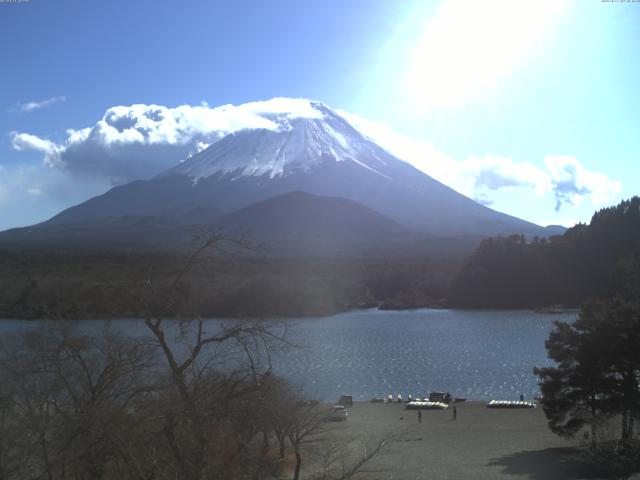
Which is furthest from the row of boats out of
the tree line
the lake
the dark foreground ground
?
the tree line

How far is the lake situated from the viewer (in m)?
21.8

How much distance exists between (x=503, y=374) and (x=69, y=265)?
16871 mm

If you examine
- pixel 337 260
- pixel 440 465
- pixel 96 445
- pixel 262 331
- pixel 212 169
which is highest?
pixel 212 169

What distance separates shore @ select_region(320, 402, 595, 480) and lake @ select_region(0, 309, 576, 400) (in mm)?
1711

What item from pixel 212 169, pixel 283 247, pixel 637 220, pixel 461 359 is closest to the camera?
pixel 461 359

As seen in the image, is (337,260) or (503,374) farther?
(337,260)

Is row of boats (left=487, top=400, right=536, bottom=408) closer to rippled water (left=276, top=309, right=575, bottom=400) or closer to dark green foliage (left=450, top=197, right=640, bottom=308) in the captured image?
rippled water (left=276, top=309, right=575, bottom=400)

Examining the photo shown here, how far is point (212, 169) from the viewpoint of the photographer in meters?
98.6

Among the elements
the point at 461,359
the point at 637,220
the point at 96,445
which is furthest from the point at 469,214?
the point at 96,445

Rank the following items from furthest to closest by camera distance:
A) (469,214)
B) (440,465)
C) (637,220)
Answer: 1. (469,214)
2. (637,220)
3. (440,465)

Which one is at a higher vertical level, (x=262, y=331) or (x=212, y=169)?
(x=212, y=169)

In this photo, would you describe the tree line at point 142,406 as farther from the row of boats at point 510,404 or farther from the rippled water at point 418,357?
the row of boats at point 510,404

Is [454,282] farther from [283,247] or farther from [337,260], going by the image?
[283,247]

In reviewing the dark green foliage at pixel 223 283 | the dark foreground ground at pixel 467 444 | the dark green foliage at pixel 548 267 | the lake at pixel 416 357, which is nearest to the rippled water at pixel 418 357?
the lake at pixel 416 357
